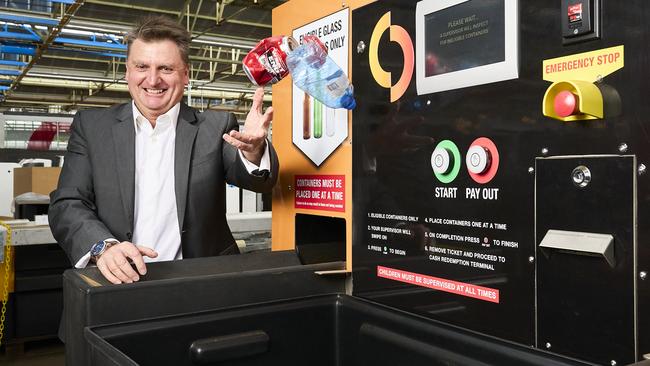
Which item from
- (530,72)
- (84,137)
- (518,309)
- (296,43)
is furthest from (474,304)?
(84,137)

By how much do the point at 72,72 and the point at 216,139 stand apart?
30.2ft

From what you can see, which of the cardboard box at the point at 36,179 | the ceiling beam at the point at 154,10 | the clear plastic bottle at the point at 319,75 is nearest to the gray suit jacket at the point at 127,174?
the clear plastic bottle at the point at 319,75

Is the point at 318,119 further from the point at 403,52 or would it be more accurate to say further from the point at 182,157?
the point at 182,157

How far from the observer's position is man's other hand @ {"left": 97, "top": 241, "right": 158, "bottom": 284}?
90cm

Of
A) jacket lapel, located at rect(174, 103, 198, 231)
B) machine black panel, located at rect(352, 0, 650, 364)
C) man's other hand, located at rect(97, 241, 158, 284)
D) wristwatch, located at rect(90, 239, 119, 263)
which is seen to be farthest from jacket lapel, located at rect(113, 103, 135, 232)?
machine black panel, located at rect(352, 0, 650, 364)

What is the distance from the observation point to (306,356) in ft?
3.32

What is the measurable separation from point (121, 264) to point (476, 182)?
0.58 metres

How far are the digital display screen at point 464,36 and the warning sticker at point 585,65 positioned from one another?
0.07 metres

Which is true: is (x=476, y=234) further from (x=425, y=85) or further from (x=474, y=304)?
(x=425, y=85)

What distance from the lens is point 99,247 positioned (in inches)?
42.1

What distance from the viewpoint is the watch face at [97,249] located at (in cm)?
106

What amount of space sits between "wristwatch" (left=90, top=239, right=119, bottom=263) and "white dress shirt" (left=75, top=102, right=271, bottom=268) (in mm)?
256

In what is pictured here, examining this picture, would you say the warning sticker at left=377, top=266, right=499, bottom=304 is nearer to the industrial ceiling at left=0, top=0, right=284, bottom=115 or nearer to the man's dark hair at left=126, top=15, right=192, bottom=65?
the man's dark hair at left=126, top=15, right=192, bottom=65

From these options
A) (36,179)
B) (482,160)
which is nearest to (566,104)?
(482,160)
